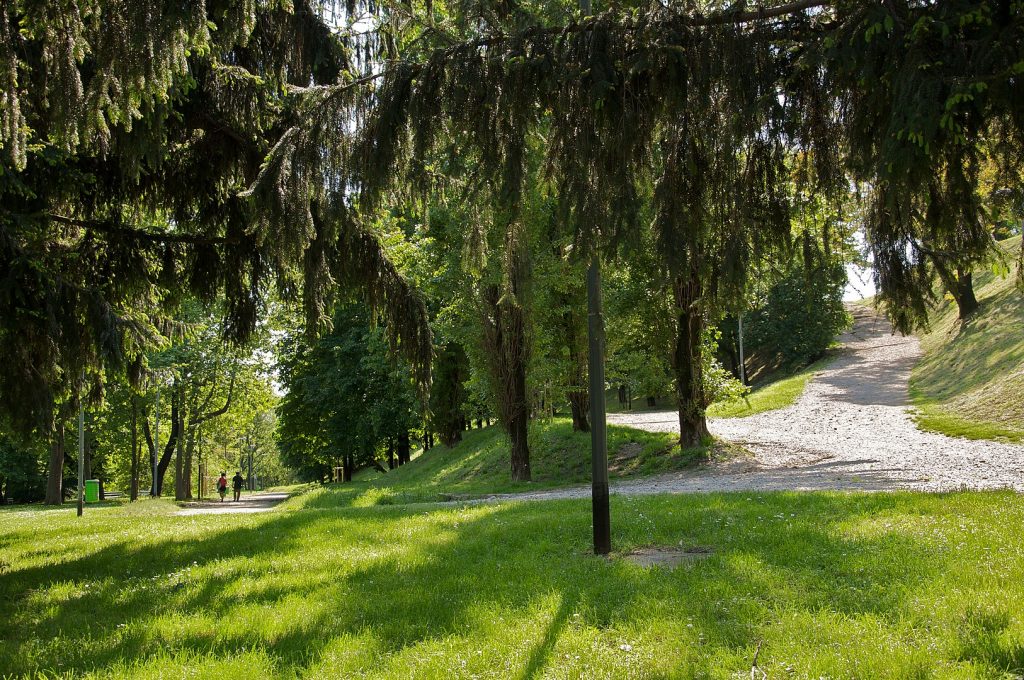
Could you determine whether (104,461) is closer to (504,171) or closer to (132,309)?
(132,309)

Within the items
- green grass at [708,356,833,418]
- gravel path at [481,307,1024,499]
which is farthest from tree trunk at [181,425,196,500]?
green grass at [708,356,833,418]

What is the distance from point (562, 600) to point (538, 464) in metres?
15.6

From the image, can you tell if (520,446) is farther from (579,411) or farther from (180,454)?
(180,454)

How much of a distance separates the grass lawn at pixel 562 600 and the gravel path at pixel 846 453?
76.1 inches

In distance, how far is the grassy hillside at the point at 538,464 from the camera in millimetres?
16734

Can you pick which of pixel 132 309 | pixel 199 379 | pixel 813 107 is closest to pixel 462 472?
pixel 199 379

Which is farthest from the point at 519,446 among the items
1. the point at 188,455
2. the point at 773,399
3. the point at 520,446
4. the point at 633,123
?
the point at 188,455

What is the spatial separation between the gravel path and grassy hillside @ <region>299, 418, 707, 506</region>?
1.71 meters

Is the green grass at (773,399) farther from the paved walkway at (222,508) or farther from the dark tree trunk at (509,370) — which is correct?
the paved walkway at (222,508)

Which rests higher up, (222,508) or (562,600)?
(562,600)

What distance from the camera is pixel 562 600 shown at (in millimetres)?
5438

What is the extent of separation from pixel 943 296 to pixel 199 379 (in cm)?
3096

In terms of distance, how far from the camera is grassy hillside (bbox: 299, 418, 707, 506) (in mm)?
16734

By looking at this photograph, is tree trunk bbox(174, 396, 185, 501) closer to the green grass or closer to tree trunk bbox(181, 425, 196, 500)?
tree trunk bbox(181, 425, 196, 500)
